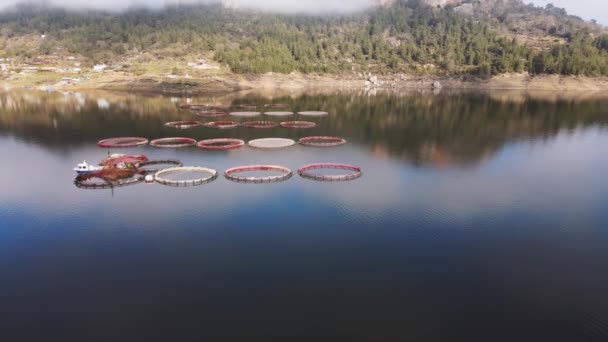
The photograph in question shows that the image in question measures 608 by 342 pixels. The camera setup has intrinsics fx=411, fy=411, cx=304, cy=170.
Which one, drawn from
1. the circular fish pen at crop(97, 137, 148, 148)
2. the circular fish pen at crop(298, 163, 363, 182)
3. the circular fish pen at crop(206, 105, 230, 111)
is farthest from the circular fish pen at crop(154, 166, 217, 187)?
the circular fish pen at crop(206, 105, 230, 111)

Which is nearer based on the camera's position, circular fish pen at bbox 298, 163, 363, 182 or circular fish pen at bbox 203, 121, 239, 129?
circular fish pen at bbox 298, 163, 363, 182

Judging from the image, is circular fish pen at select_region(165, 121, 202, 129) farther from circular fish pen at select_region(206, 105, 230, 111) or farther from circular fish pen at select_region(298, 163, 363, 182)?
circular fish pen at select_region(298, 163, 363, 182)

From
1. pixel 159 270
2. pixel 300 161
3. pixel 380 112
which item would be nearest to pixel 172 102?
pixel 380 112

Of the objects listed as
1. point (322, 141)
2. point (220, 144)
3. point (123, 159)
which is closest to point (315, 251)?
point (123, 159)

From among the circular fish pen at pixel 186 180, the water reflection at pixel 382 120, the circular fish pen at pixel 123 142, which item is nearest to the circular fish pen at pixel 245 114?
the water reflection at pixel 382 120

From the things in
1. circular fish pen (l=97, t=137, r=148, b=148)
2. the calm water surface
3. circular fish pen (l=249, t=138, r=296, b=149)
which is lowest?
the calm water surface

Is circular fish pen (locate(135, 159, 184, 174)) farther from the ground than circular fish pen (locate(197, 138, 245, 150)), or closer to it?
closer to it

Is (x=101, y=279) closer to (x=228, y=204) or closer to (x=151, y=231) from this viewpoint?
(x=151, y=231)
